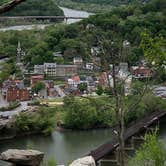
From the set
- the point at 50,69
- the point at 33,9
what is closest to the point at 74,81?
the point at 50,69

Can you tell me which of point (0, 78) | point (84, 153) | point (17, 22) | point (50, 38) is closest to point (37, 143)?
point (84, 153)

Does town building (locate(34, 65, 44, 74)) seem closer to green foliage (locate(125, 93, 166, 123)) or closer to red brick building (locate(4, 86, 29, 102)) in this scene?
red brick building (locate(4, 86, 29, 102))

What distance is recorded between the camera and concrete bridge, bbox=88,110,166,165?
676cm

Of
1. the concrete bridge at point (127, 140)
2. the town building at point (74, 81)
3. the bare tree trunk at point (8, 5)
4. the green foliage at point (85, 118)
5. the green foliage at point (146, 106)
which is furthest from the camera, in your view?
the town building at point (74, 81)

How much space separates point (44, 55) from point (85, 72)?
148cm

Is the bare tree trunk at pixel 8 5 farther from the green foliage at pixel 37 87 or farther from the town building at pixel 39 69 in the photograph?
the town building at pixel 39 69

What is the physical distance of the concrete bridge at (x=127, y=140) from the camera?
6757 millimetres

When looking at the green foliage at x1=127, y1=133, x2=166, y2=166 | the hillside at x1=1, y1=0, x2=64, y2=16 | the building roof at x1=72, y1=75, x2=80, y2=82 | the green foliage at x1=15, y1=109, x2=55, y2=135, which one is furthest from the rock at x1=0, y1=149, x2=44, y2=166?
the hillside at x1=1, y1=0, x2=64, y2=16

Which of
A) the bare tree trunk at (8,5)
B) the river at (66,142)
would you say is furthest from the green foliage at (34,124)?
the bare tree trunk at (8,5)

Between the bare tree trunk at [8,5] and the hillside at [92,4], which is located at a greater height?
the bare tree trunk at [8,5]

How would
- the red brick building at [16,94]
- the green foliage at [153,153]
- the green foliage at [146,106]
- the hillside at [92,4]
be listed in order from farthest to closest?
the hillside at [92,4], the red brick building at [16,94], the green foliage at [146,106], the green foliage at [153,153]

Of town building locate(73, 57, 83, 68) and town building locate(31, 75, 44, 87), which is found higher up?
town building locate(73, 57, 83, 68)

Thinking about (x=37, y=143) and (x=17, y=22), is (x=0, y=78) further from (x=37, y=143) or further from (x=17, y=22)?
(x=17, y=22)

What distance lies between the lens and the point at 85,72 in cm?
1275
